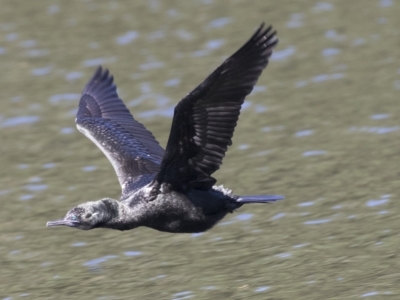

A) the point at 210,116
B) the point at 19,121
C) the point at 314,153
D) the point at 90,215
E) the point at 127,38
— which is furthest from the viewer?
the point at 127,38

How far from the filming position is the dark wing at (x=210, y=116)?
23.9 feet

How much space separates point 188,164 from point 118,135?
6.38 ft

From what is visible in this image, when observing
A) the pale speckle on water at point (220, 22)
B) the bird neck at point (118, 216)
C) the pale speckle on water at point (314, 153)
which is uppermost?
the pale speckle on water at point (220, 22)

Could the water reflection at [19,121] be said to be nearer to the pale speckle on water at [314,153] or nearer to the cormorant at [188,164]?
the cormorant at [188,164]

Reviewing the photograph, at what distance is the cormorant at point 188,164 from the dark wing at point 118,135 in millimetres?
12

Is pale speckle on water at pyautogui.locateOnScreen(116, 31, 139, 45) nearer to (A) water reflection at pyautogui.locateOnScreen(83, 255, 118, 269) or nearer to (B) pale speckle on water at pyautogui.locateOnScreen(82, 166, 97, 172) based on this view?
(B) pale speckle on water at pyautogui.locateOnScreen(82, 166, 97, 172)

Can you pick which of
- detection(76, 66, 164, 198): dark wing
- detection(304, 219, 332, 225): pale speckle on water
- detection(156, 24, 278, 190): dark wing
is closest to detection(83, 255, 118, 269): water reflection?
detection(76, 66, 164, 198): dark wing

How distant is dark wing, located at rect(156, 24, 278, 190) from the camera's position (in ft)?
23.9

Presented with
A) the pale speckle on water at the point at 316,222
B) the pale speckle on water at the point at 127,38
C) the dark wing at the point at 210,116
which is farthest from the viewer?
the pale speckle on water at the point at 127,38

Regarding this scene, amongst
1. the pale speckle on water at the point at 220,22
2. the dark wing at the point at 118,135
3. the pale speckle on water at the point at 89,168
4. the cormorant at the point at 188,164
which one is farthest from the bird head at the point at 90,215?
the pale speckle on water at the point at 220,22

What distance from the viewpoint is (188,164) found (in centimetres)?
797

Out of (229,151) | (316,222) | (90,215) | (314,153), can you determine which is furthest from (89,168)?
(90,215)

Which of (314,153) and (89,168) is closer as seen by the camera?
(314,153)

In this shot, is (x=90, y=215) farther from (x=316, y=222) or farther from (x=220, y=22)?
(x=220, y=22)
